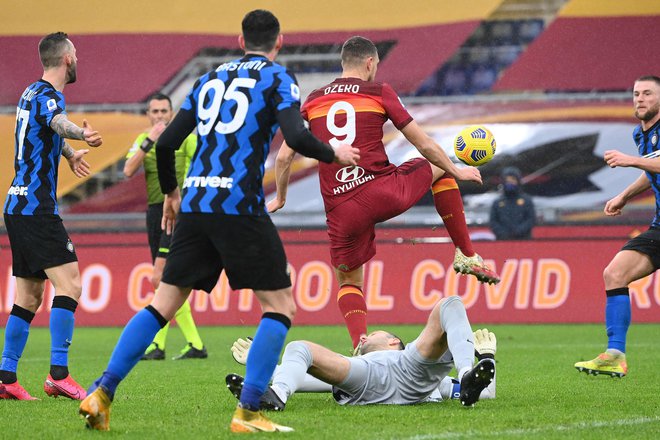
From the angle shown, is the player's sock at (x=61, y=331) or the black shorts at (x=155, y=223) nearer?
the player's sock at (x=61, y=331)

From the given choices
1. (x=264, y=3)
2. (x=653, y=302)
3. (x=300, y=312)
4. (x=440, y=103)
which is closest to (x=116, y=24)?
(x=264, y=3)

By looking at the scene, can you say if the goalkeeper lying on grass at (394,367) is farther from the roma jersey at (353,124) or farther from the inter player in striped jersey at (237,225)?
the roma jersey at (353,124)

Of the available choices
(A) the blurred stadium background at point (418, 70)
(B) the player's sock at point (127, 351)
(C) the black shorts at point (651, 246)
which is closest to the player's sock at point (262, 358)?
(B) the player's sock at point (127, 351)

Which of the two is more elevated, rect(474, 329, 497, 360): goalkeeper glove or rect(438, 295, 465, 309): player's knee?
rect(438, 295, 465, 309): player's knee

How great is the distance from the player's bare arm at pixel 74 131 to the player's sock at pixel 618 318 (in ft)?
14.4

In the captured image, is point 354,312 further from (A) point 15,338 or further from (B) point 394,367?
(A) point 15,338

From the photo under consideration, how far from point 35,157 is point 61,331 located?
1.14 metres

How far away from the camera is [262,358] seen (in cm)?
510

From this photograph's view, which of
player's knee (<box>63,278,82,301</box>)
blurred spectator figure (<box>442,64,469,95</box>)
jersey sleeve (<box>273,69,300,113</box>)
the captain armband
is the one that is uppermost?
blurred spectator figure (<box>442,64,469,95</box>)

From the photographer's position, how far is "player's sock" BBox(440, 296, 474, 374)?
5855 millimetres

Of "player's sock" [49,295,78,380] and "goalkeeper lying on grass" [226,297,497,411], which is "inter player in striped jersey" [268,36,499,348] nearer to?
"goalkeeper lying on grass" [226,297,497,411]

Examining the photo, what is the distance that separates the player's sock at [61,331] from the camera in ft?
22.2

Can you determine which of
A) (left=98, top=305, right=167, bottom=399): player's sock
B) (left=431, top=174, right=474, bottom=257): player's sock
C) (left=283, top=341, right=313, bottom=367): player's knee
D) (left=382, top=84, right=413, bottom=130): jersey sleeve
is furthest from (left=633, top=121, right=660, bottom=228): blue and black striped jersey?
(left=98, top=305, right=167, bottom=399): player's sock

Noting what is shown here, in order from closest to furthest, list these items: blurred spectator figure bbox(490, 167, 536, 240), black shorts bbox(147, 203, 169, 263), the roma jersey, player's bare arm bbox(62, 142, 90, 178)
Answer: player's bare arm bbox(62, 142, 90, 178) → the roma jersey → black shorts bbox(147, 203, 169, 263) → blurred spectator figure bbox(490, 167, 536, 240)
